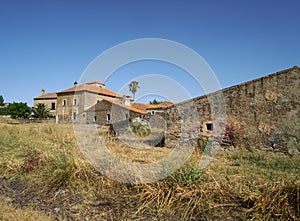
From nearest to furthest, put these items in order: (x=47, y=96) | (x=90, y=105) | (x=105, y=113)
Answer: (x=105, y=113) < (x=90, y=105) < (x=47, y=96)

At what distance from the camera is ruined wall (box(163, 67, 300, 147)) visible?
7773 millimetres

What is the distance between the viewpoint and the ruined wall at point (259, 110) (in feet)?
25.5

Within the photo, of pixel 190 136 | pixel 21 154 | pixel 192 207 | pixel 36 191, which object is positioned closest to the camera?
pixel 192 207

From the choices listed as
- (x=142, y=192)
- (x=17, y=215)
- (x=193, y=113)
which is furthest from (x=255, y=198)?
(x=193, y=113)

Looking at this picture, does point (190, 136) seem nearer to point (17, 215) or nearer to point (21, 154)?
point (21, 154)

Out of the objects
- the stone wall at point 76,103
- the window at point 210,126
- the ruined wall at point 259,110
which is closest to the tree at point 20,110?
the stone wall at point 76,103

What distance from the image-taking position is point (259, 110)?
8305 millimetres

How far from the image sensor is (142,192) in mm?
3309

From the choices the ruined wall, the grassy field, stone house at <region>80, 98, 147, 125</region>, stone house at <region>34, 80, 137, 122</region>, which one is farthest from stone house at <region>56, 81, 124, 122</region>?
the grassy field

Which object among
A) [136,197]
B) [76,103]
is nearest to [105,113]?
[76,103]

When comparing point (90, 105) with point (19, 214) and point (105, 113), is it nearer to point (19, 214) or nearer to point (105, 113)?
point (105, 113)

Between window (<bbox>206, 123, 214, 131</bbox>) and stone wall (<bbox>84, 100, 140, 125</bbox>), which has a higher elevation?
stone wall (<bbox>84, 100, 140, 125</bbox>)

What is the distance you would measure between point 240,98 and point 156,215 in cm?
700

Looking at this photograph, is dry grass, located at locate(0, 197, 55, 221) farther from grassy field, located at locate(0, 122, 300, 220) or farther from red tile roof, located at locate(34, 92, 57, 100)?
red tile roof, located at locate(34, 92, 57, 100)
